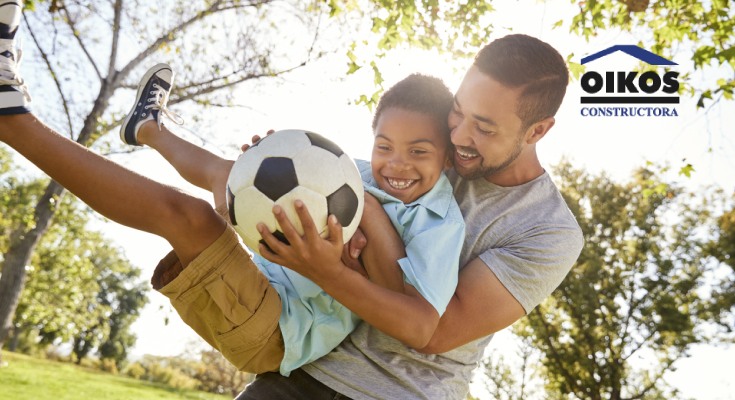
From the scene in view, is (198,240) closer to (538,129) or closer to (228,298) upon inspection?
(228,298)

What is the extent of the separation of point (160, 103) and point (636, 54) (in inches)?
262

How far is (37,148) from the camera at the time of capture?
2.46m

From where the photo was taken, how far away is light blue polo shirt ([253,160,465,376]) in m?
2.64

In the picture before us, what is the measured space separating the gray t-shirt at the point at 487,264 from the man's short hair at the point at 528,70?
380mm

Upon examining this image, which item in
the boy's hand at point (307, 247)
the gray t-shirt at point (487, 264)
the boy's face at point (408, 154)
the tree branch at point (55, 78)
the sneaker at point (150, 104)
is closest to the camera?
the boy's hand at point (307, 247)

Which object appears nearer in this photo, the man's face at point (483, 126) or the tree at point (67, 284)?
the man's face at point (483, 126)

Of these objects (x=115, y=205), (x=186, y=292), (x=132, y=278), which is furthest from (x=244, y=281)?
(x=132, y=278)

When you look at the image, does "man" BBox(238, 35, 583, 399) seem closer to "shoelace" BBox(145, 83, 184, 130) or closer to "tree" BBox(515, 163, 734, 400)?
"shoelace" BBox(145, 83, 184, 130)

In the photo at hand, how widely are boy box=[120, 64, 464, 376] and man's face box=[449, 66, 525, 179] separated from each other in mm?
118

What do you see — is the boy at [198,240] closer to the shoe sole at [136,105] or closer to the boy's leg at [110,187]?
the boy's leg at [110,187]

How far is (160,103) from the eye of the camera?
410 centimetres

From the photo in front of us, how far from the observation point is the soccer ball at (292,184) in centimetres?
241

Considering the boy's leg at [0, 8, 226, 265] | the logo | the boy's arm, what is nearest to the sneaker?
the boy's leg at [0, 8, 226, 265]

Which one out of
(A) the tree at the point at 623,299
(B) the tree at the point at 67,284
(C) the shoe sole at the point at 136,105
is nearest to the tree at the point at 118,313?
(B) the tree at the point at 67,284
